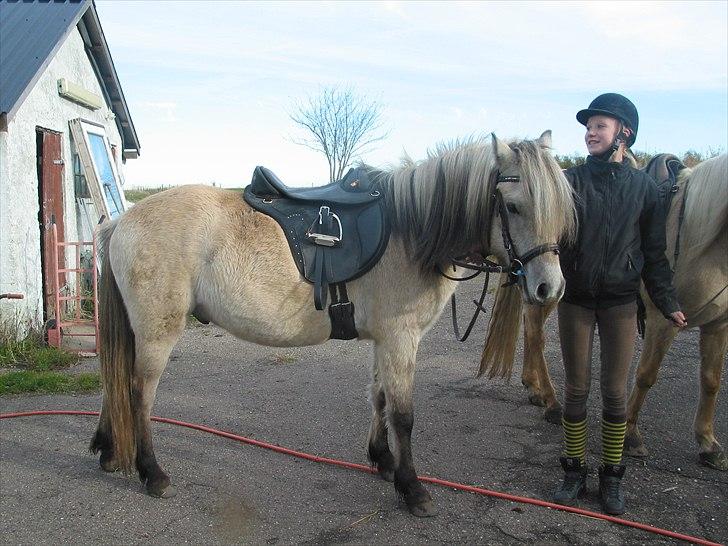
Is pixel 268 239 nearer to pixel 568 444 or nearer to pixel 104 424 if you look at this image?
pixel 104 424

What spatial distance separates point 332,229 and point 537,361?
8.10 ft

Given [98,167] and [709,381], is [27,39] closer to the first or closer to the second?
[98,167]

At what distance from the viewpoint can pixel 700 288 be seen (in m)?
3.54

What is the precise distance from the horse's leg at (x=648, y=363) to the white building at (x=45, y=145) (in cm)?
597

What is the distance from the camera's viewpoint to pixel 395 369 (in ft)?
10.2

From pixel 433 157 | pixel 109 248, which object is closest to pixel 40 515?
pixel 109 248

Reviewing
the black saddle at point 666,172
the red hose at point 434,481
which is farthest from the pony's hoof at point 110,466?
the black saddle at point 666,172

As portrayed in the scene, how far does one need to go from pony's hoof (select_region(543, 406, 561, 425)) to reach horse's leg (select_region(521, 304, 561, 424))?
0.04m

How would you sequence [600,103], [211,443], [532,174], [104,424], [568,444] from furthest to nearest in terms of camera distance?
[211,443], [104,424], [568,444], [600,103], [532,174]

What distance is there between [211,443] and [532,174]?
285cm

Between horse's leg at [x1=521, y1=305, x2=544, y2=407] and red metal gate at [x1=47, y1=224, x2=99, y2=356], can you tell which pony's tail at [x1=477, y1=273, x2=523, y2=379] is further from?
red metal gate at [x1=47, y1=224, x2=99, y2=356]

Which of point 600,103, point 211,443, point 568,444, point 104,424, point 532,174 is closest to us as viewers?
point 532,174

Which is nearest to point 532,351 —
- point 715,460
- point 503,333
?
point 503,333

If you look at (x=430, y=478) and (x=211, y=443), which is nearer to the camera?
(x=430, y=478)
